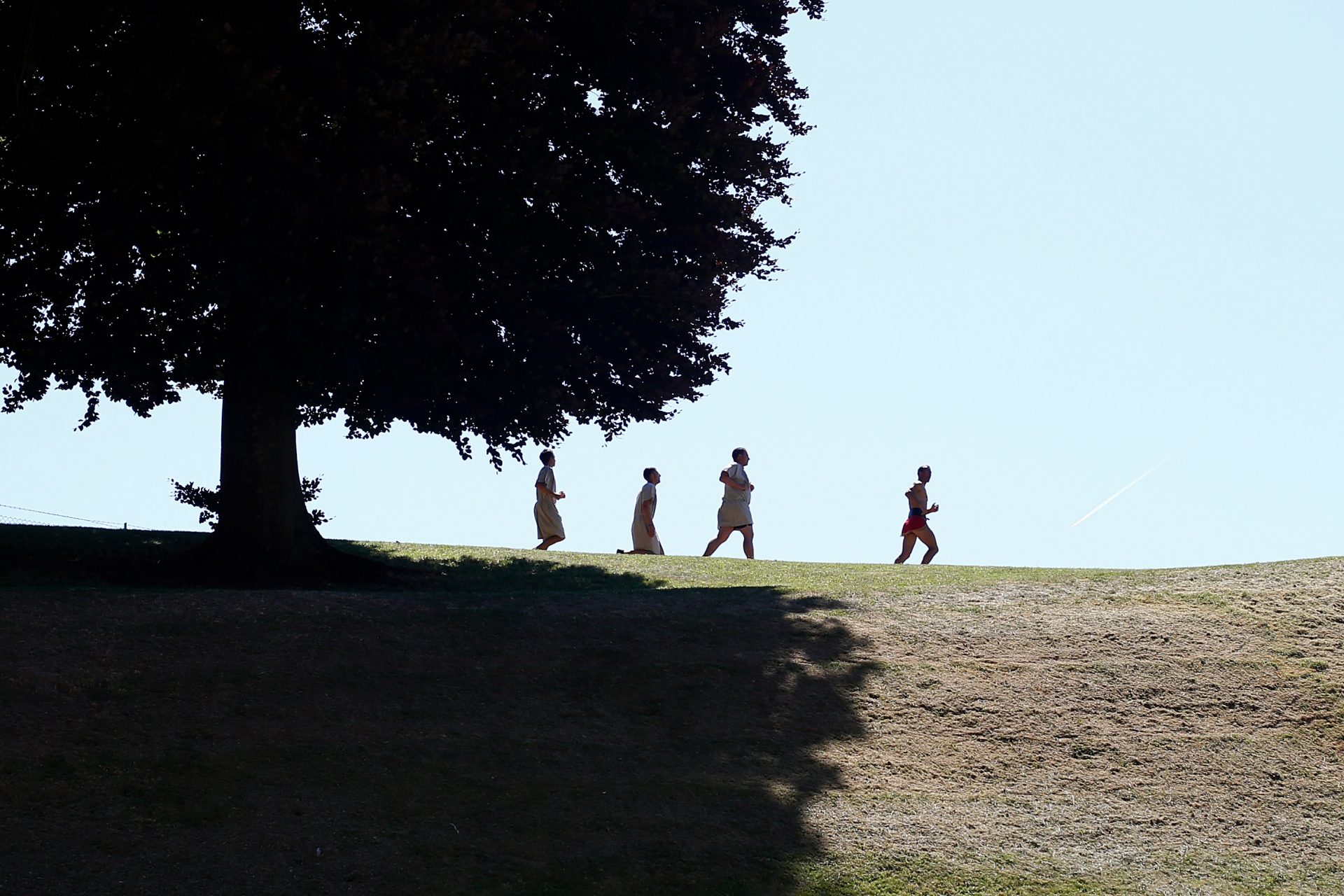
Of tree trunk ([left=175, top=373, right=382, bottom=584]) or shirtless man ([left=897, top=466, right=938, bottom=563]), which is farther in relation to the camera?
shirtless man ([left=897, top=466, right=938, bottom=563])

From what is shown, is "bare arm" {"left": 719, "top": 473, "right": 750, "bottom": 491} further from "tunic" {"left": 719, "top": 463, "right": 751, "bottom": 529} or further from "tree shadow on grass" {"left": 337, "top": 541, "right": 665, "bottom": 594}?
"tree shadow on grass" {"left": 337, "top": 541, "right": 665, "bottom": 594}

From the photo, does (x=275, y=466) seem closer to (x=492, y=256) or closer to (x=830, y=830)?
(x=492, y=256)

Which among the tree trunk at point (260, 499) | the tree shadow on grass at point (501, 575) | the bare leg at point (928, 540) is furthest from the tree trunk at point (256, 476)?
Answer: the bare leg at point (928, 540)

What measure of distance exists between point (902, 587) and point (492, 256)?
6171 mm

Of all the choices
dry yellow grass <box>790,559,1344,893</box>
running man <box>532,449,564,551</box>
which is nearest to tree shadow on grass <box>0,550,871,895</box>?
dry yellow grass <box>790,559,1344,893</box>

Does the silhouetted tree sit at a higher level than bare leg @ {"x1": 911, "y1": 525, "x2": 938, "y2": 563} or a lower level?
higher

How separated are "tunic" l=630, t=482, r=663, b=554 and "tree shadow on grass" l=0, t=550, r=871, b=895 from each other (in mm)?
8537

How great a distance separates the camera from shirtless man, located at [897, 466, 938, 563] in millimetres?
20703

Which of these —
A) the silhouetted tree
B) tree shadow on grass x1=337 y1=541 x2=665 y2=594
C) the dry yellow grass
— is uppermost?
the silhouetted tree

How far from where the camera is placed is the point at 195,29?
45.3 feet

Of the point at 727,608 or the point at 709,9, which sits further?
the point at 709,9

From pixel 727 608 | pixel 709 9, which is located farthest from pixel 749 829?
pixel 709 9

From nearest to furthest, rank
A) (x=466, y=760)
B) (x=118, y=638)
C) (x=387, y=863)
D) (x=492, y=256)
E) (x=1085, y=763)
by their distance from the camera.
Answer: (x=387, y=863) < (x=466, y=760) < (x=1085, y=763) < (x=118, y=638) < (x=492, y=256)

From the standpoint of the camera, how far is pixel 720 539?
21.8 m
